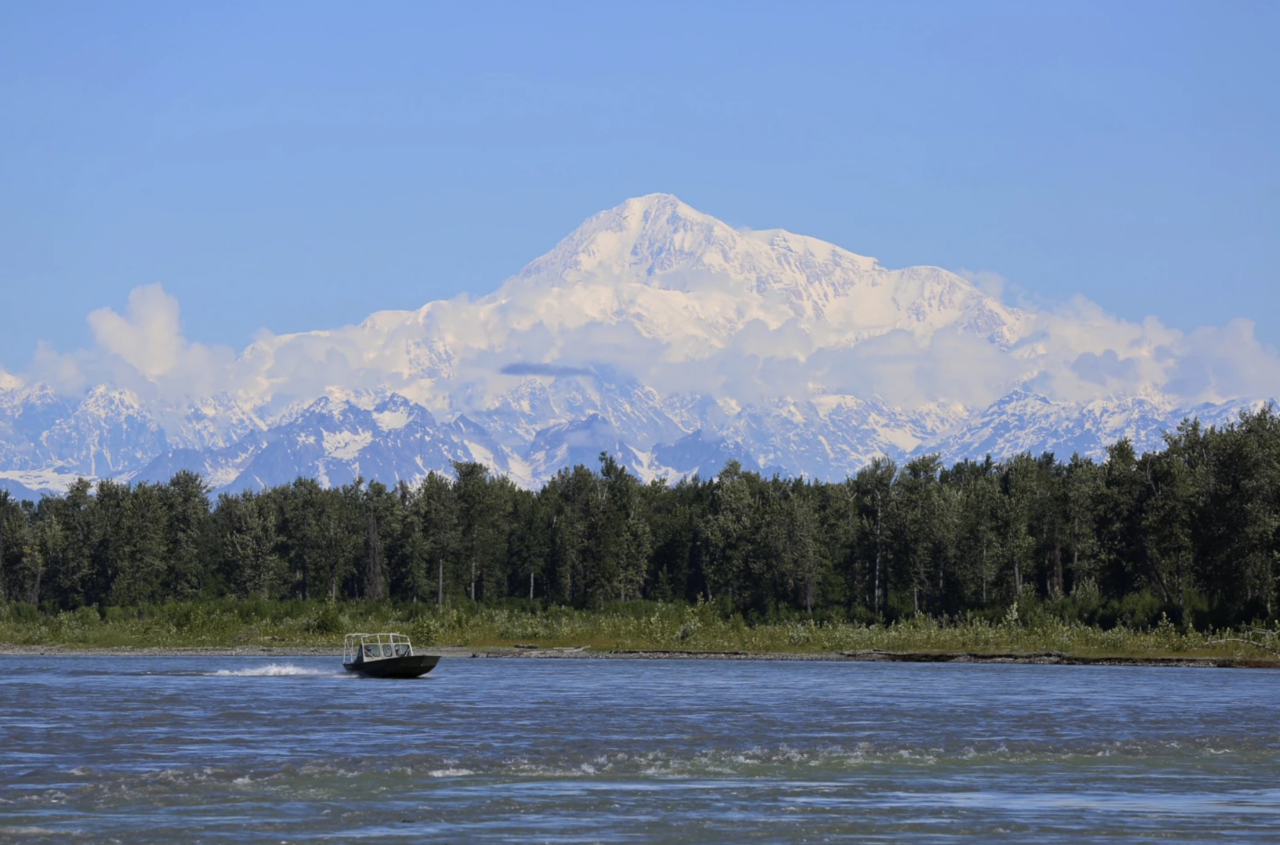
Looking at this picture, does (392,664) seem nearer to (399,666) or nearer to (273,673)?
(399,666)

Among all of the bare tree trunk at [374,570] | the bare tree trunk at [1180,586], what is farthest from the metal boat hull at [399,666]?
the bare tree trunk at [374,570]

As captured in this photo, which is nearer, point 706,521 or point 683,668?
point 683,668

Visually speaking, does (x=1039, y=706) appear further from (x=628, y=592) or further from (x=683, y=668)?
(x=628, y=592)

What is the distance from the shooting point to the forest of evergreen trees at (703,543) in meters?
122

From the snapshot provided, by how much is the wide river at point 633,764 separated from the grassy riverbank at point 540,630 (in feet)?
144

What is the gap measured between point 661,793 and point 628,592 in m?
137

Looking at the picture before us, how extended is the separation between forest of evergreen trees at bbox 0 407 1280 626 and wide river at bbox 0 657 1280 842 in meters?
45.2

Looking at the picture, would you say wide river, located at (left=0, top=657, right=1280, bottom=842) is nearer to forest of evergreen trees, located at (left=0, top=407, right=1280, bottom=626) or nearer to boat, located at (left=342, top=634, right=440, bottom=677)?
boat, located at (left=342, top=634, right=440, bottom=677)

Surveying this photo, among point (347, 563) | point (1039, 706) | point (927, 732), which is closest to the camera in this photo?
Result: point (927, 732)

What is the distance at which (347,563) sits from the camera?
180375 millimetres

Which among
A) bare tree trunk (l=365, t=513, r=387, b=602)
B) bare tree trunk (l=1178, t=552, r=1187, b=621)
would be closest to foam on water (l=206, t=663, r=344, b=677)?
bare tree trunk (l=1178, t=552, r=1187, b=621)

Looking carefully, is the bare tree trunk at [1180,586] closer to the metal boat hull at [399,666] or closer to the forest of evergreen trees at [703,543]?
the forest of evergreen trees at [703,543]

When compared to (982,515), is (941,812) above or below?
below

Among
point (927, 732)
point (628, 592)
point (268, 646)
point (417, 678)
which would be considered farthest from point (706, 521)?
point (927, 732)
